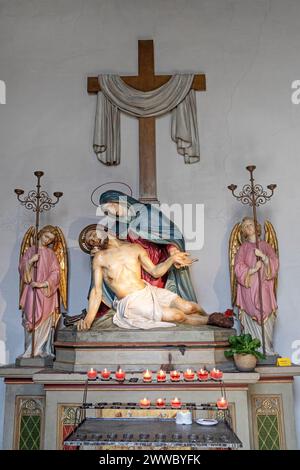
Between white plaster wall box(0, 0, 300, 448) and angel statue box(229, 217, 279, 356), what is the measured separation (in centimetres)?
45

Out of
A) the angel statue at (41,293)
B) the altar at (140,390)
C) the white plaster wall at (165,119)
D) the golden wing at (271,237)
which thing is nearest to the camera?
the altar at (140,390)

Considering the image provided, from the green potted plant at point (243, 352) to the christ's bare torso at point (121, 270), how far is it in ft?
3.64

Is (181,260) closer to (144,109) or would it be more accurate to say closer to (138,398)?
(138,398)

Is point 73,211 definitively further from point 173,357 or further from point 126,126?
point 173,357

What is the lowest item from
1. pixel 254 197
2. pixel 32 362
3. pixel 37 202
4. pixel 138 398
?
pixel 138 398

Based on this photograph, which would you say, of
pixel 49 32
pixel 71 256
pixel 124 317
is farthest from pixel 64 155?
pixel 124 317

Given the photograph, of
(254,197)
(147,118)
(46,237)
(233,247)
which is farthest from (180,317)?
(147,118)

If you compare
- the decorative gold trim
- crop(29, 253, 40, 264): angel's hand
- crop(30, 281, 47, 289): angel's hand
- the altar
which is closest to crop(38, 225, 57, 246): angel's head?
crop(29, 253, 40, 264): angel's hand

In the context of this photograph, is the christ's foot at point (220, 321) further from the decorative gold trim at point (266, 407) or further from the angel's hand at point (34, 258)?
the angel's hand at point (34, 258)

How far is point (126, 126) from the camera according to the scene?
653cm

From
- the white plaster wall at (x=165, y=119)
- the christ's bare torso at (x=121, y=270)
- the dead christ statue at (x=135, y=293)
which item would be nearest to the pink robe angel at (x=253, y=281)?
the white plaster wall at (x=165, y=119)

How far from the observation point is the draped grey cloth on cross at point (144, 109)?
20.7 feet

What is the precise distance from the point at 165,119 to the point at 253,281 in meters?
2.67

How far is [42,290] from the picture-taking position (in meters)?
5.31
